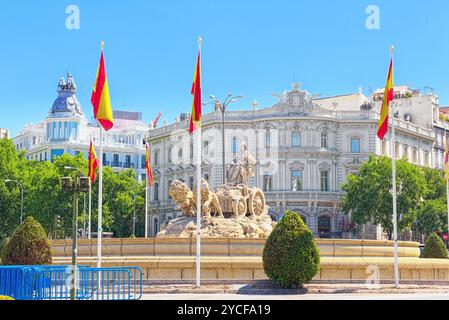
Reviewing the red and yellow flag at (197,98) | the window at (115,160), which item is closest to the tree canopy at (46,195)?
the window at (115,160)

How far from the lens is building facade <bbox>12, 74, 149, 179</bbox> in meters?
100

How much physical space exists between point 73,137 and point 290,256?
79579 millimetres

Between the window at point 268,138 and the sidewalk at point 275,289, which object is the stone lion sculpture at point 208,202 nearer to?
the sidewalk at point 275,289

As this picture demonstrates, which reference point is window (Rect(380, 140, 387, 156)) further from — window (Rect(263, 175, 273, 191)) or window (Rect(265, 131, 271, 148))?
window (Rect(263, 175, 273, 191))

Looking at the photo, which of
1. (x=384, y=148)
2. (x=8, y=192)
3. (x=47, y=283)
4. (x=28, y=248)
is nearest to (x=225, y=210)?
(x=28, y=248)

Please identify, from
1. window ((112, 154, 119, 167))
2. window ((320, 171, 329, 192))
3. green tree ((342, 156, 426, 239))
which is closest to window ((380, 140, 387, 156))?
window ((320, 171, 329, 192))

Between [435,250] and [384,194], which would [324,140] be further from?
[435,250]

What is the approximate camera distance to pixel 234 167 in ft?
121

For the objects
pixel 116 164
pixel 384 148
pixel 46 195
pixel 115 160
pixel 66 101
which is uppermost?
pixel 66 101

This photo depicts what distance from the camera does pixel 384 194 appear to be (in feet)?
227

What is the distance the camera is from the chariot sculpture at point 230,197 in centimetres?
3381
